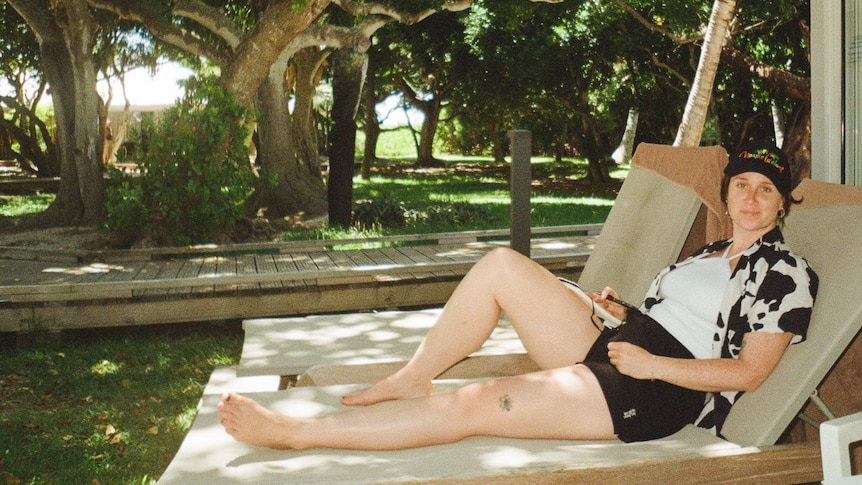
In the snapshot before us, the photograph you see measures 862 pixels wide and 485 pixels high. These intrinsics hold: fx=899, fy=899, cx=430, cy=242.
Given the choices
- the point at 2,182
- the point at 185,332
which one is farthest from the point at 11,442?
the point at 2,182

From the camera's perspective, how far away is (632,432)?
282cm

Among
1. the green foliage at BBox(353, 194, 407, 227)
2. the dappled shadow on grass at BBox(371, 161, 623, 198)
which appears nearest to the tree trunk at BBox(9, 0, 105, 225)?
the green foliage at BBox(353, 194, 407, 227)

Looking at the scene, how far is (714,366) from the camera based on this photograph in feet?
9.32

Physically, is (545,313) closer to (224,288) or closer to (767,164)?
(767,164)

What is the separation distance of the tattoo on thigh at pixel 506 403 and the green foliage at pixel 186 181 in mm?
7188

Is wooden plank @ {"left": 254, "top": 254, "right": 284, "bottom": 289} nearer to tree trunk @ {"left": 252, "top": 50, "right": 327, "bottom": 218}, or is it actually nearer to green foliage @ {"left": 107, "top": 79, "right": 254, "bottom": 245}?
green foliage @ {"left": 107, "top": 79, "right": 254, "bottom": 245}

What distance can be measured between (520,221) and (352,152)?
6770 mm

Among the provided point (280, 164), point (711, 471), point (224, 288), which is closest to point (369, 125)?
point (280, 164)

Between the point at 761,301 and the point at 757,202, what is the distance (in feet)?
1.33

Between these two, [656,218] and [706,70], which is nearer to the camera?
[656,218]

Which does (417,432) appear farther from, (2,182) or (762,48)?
(2,182)

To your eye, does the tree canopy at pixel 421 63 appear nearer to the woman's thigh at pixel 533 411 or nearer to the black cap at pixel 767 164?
the black cap at pixel 767 164

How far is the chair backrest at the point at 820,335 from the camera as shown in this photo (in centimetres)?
269

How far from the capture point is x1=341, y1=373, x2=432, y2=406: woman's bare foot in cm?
309
